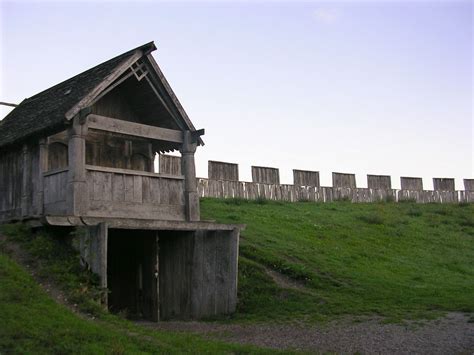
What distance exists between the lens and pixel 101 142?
1995 centimetres

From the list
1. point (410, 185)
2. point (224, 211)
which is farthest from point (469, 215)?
point (224, 211)

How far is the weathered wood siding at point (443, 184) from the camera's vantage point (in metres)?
48.7

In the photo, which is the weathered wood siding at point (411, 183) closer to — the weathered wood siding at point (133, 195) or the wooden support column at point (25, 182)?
the weathered wood siding at point (133, 195)

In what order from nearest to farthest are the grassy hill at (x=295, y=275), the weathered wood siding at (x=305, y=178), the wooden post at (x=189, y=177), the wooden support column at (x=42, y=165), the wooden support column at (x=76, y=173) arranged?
the grassy hill at (x=295, y=275)
the wooden support column at (x=76, y=173)
the wooden support column at (x=42, y=165)
the wooden post at (x=189, y=177)
the weathered wood siding at (x=305, y=178)

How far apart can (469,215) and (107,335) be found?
104ft

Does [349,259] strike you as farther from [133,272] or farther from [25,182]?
[25,182]

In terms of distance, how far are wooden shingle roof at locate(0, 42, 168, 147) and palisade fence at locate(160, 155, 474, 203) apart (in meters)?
14.2

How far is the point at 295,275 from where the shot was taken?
2205cm

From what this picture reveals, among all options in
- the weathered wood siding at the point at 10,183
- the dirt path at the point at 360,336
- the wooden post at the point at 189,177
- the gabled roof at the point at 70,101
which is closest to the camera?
the dirt path at the point at 360,336

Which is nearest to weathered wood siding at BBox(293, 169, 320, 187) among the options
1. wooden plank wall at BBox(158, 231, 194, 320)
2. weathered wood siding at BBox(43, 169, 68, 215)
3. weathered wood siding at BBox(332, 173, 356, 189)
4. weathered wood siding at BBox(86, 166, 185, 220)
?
weathered wood siding at BBox(332, 173, 356, 189)

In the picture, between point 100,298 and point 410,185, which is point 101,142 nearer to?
point 100,298

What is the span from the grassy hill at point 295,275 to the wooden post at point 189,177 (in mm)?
3153

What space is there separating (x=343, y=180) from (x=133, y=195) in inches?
1087

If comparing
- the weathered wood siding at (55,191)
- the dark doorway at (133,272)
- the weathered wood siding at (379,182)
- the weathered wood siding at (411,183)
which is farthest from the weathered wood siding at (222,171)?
the weathered wood siding at (55,191)
